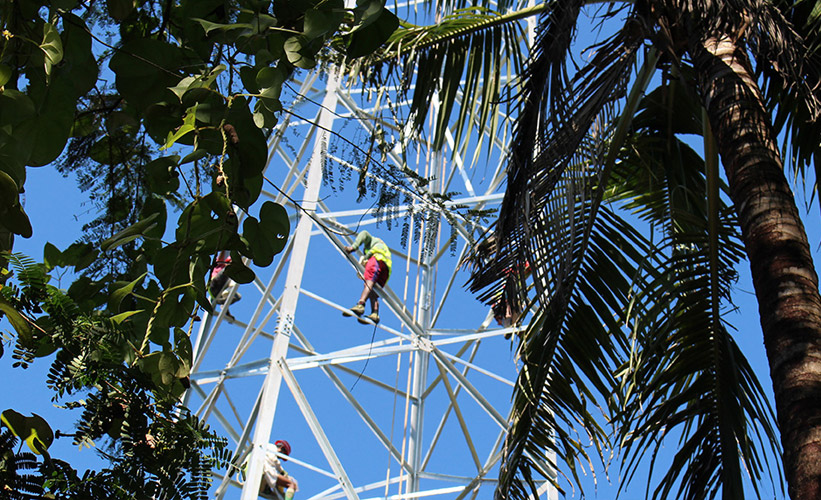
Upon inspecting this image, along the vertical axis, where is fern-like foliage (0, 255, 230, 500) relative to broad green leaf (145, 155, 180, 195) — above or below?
below

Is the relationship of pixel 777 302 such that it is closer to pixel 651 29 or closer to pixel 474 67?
pixel 651 29

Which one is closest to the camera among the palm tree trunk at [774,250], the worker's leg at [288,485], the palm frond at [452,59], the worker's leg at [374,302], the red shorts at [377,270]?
the palm tree trunk at [774,250]

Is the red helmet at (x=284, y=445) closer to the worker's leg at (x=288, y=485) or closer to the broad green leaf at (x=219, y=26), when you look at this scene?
the worker's leg at (x=288, y=485)

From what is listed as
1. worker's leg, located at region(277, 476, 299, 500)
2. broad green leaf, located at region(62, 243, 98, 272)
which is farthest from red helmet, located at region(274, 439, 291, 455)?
broad green leaf, located at region(62, 243, 98, 272)

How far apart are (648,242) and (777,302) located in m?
1.77

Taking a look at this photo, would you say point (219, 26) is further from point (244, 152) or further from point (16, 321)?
point (16, 321)

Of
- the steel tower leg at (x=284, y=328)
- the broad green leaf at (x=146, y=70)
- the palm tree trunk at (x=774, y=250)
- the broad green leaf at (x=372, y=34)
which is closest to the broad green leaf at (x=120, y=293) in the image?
the broad green leaf at (x=146, y=70)

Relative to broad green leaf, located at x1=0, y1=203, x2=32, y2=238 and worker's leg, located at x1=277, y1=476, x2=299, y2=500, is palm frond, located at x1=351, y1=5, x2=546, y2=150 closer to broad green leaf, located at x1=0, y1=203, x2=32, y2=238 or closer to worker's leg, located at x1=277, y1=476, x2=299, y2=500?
broad green leaf, located at x1=0, y1=203, x2=32, y2=238

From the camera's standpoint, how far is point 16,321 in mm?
1854

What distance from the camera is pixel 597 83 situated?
17.9 ft

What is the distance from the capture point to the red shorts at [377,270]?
12633 millimetres

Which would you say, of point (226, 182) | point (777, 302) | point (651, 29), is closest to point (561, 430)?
point (777, 302)

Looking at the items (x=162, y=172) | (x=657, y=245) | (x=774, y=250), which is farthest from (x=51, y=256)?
(x=657, y=245)

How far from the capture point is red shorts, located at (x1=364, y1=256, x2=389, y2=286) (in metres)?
12.6
